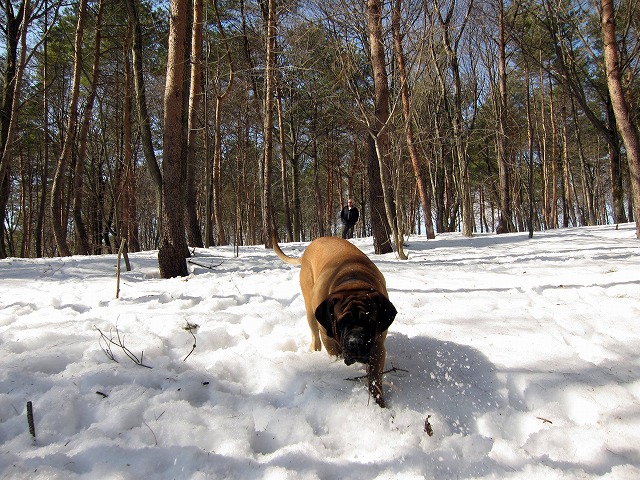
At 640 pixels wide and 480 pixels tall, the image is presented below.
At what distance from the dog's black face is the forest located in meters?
4.06

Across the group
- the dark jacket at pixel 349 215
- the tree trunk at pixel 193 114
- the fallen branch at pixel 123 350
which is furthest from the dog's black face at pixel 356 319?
the dark jacket at pixel 349 215

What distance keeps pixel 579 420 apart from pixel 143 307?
12.9 ft

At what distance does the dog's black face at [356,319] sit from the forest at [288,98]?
4.06m

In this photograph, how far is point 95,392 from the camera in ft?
7.65

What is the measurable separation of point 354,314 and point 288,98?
58.8 ft

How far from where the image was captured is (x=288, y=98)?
1856 cm

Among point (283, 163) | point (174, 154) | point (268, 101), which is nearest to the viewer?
point (174, 154)

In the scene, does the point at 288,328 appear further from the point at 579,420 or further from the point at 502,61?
the point at 502,61

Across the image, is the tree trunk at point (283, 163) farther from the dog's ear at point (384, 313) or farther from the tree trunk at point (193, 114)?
the dog's ear at point (384, 313)

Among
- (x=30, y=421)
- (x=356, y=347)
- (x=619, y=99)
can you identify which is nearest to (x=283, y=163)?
(x=619, y=99)

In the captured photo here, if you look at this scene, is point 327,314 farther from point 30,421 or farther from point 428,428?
point 30,421

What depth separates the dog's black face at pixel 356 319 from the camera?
2.18 metres

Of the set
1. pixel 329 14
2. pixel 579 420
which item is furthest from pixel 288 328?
pixel 329 14

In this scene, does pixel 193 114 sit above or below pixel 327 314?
above
